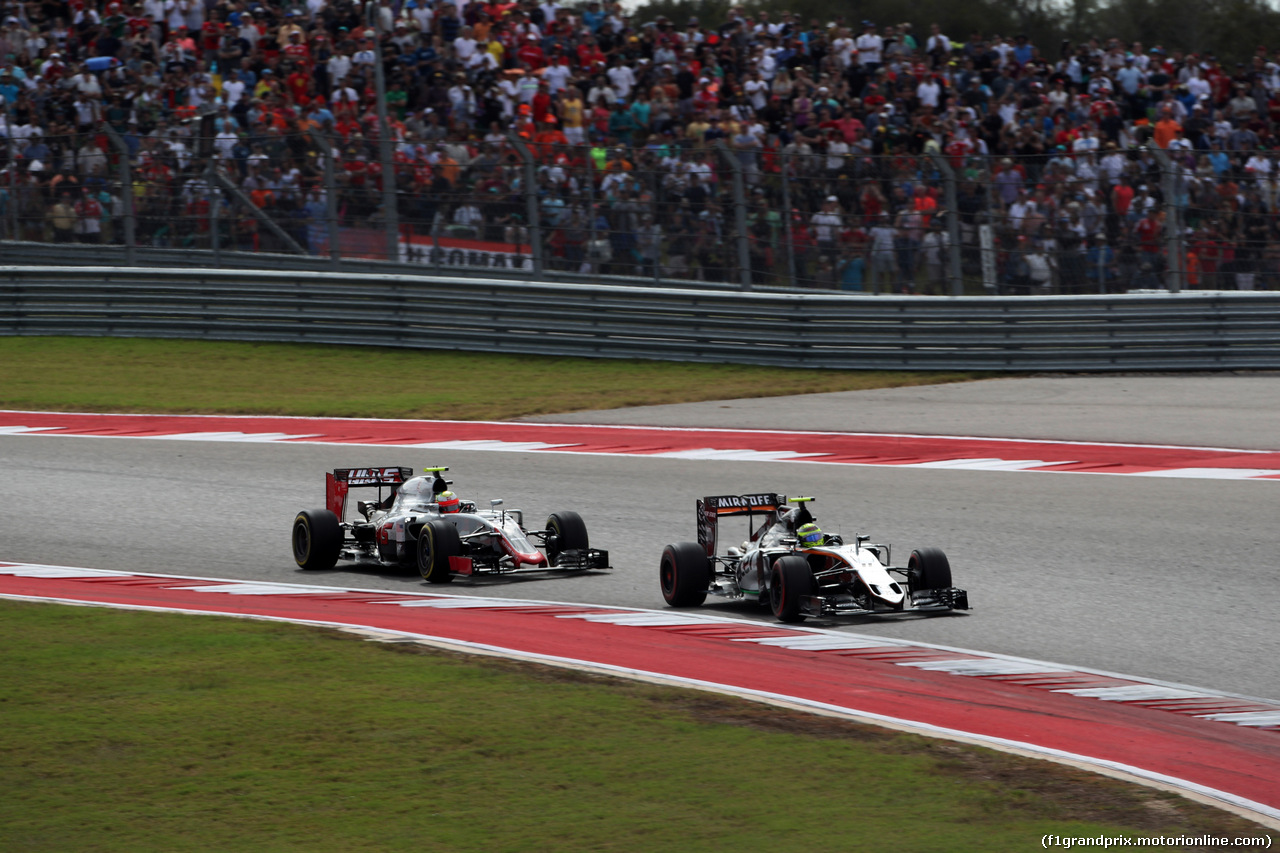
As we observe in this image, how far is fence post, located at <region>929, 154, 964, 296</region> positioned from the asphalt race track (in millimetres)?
2048

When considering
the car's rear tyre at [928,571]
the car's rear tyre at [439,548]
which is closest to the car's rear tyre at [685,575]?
the car's rear tyre at [928,571]

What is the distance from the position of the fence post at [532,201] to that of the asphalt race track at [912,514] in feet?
13.1

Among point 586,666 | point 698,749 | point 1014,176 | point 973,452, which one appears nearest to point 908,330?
point 1014,176

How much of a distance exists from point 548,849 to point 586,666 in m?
2.68

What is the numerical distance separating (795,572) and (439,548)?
2418 millimetres

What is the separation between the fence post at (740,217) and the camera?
1919 centimetres

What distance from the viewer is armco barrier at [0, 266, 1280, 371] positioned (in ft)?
62.6

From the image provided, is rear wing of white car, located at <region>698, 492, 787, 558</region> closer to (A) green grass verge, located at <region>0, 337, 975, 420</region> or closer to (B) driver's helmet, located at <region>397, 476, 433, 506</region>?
(B) driver's helmet, located at <region>397, 476, 433, 506</region>

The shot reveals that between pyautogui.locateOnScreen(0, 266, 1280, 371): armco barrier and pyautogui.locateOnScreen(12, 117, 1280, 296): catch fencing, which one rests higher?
pyautogui.locateOnScreen(12, 117, 1280, 296): catch fencing

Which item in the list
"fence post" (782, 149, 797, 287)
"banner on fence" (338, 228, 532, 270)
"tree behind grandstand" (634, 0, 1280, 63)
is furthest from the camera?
"tree behind grandstand" (634, 0, 1280, 63)

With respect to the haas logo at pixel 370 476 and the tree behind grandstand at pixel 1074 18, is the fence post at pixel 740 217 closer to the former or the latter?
the haas logo at pixel 370 476

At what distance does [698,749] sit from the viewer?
609cm

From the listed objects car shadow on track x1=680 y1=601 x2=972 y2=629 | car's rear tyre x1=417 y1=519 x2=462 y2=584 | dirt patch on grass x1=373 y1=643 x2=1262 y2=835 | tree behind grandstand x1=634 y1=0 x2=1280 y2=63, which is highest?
tree behind grandstand x1=634 y1=0 x2=1280 y2=63

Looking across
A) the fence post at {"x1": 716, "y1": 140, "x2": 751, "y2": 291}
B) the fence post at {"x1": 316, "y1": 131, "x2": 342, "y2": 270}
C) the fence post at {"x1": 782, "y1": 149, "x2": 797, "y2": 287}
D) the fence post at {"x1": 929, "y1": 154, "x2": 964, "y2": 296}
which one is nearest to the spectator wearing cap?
the fence post at {"x1": 716, "y1": 140, "x2": 751, "y2": 291}
